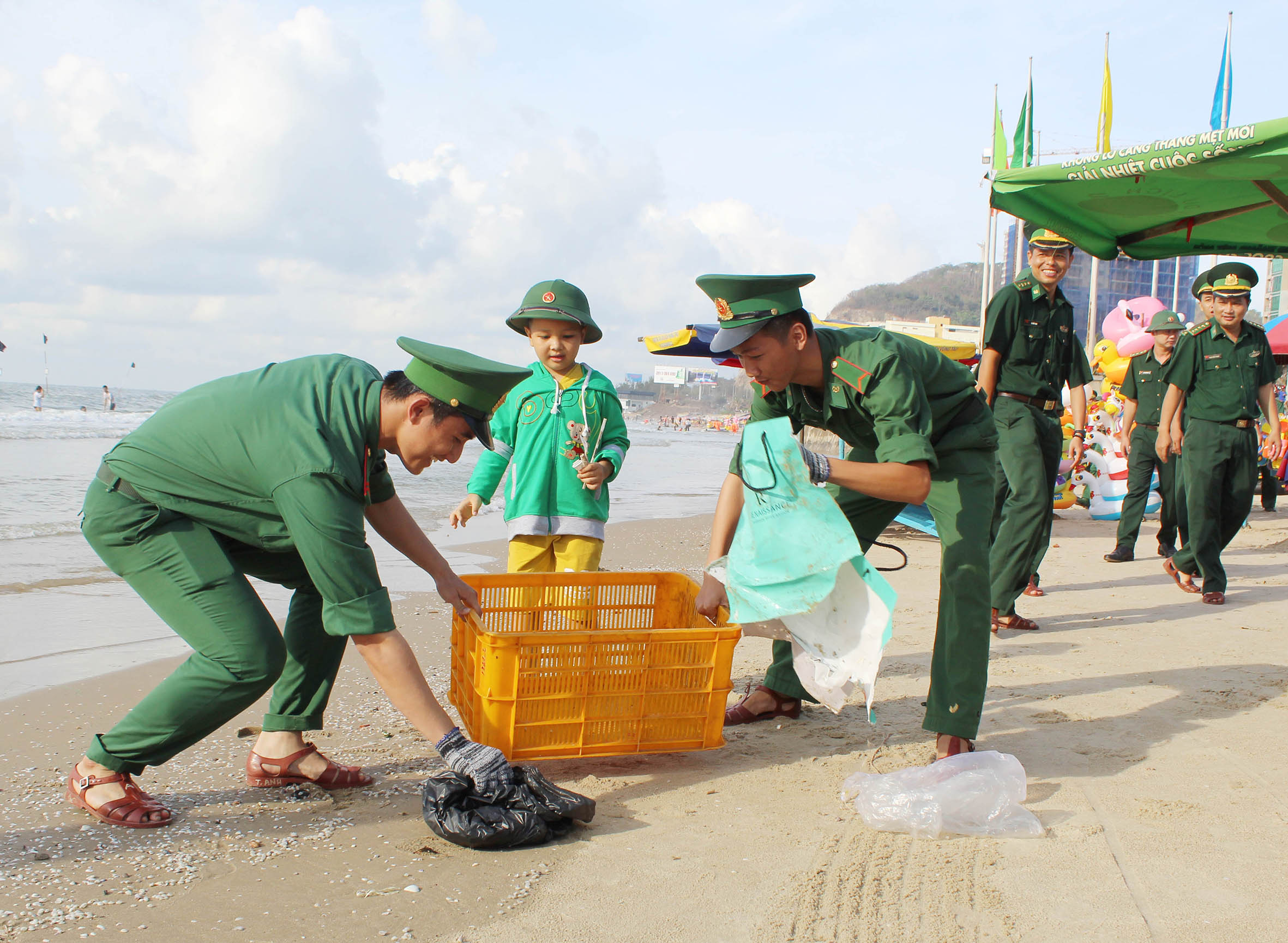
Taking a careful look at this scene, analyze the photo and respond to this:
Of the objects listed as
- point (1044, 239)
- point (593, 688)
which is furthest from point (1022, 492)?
point (593, 688)

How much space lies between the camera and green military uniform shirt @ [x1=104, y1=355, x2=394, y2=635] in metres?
2.51

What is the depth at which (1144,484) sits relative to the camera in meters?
8.49

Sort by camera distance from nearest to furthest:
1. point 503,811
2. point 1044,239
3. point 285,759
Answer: point 503,811 < point 285,759 < point 1044,239

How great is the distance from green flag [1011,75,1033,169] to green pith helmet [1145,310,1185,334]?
15718 millimetres

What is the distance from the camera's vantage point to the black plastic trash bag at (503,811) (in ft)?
8.55

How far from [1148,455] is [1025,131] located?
17.8 meters

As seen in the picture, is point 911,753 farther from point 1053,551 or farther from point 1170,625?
point 1053,551

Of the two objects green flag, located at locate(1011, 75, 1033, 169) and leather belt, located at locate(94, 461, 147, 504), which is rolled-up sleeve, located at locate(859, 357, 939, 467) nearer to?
leather belt, located at locate(94, 461, 147, 504)

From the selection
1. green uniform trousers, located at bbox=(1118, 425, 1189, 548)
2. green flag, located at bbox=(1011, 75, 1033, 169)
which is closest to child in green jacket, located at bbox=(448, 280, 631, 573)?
green uniform trousers, located at bbox=(1118, 425, 1189, 548)

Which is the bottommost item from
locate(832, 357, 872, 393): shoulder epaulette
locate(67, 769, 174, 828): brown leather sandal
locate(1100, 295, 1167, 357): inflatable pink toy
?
locate(67, 769, 174, 828): brown leather sandal

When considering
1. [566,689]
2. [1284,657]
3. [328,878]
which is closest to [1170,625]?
[1284,657]

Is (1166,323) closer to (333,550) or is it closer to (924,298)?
(333,550)

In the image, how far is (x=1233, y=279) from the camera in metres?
6.07

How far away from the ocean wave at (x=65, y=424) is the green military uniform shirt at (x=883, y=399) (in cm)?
1881
